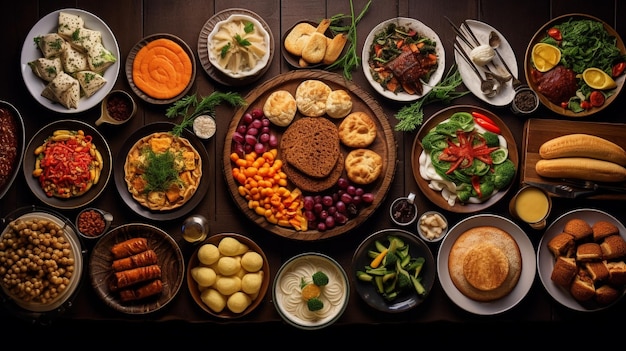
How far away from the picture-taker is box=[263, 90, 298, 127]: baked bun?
4.39m

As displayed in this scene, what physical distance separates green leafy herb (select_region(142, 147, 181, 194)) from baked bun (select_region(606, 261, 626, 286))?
3.26m

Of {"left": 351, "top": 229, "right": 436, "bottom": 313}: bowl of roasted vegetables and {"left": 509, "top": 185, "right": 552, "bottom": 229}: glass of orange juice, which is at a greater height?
{"left": 509, "top": 185, "right": 552, "bottom": 229}: glass of orange juice

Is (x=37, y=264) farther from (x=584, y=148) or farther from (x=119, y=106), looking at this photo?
(x=584, y=148)

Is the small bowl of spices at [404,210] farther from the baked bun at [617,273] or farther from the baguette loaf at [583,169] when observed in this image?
the baked bun at [617,273]

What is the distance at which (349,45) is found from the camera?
4590 mm

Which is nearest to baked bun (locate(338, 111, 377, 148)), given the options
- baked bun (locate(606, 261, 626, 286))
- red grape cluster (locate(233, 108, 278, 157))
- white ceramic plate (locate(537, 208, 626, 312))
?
red grape cluster (locate(233, 108, 278, 157))

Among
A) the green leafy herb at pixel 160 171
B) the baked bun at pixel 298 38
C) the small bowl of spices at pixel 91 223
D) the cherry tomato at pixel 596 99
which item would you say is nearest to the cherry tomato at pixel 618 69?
the cherry tomato at pixel 596 99

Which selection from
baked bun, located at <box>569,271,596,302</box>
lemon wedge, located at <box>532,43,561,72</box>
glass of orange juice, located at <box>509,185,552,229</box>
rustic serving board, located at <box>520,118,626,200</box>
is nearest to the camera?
baked bun, located at <box>569,271,596,302</box>

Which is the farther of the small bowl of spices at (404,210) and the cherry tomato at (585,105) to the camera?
the cherry tomato at (585,105)

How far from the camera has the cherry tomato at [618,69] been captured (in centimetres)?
451

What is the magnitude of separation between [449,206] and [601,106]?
142 cm

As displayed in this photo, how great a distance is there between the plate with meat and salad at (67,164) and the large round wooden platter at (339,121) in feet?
3.16

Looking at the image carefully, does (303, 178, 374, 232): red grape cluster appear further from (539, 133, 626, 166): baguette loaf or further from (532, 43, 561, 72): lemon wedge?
(532, 43, 561, 72): lemon wedge

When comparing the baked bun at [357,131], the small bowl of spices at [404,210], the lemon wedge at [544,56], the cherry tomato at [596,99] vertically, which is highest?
the lemon wedge at [544,56]
